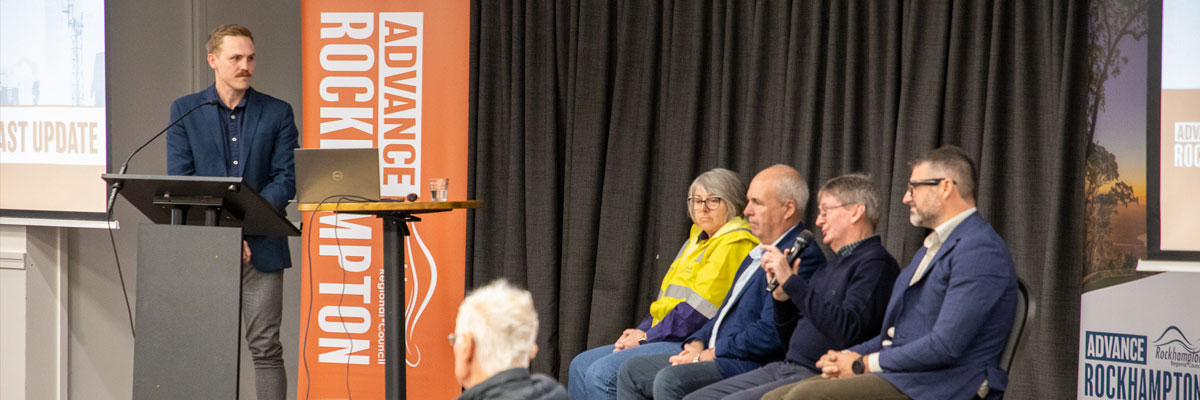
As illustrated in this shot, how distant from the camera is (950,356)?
8.24 feet

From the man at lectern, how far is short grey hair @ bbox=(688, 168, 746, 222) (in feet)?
5.13

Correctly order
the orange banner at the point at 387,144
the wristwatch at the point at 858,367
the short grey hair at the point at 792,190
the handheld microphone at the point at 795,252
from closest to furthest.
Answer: the wristwatch at the point at 858,367, the handheld microphone at the point at 795,252, the short grey hair at the point at 792,190, the orange banner at the point at 387,144

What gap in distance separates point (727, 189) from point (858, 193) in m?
0.71

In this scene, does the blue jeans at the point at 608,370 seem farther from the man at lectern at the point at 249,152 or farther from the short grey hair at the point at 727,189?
the man at lectern at the point at 249,152

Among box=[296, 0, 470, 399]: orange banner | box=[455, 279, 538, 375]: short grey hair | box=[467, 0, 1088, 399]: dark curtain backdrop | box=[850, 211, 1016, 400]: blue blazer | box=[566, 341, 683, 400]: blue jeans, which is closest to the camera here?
box=[455, 279, 538, 375]: short grey hair

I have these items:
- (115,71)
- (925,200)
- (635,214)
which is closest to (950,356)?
(925,200)

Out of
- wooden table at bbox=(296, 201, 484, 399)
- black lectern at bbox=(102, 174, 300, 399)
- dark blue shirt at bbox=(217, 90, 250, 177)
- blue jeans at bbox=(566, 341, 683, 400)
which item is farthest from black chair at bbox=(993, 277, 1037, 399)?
dark blue shirt at bbox=(217, 90, 250, 177)

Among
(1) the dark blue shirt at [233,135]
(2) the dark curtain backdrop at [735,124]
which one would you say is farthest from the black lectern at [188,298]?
(2) the dark curtain backdrop at [735,124]

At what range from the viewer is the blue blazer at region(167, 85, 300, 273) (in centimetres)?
362

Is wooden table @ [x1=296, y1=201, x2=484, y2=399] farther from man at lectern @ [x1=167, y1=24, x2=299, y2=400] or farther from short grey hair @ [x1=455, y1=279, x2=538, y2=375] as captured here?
short grey hair @ [x1=455, y1=279, x2=538, y2=375]

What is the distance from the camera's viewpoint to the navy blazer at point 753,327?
3.15 metres

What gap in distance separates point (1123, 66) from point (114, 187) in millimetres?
3473

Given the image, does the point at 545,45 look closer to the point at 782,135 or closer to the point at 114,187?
the point at 782,135

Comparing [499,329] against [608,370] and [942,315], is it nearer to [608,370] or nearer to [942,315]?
[942,315]
